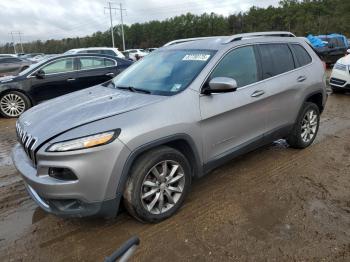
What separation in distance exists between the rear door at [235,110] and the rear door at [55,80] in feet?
19.8

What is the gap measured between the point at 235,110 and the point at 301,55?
6.49 feet

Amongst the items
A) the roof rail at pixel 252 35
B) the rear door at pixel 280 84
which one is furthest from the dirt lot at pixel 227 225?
the roof rail at pixel 252 35

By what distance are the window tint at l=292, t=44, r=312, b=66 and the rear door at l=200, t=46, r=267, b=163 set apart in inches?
43.3

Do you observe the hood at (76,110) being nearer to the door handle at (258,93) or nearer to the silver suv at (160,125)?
the silver suv at (160,125)

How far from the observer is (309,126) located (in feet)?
17.8

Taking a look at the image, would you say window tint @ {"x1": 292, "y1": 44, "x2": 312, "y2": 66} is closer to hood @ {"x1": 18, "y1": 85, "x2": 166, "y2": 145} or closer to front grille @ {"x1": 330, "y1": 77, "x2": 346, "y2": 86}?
hood @ {"x1": 18, "y1": 85, "x2": 166, "y2": 145}

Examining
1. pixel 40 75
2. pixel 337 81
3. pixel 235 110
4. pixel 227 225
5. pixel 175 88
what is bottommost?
pixel 227 225

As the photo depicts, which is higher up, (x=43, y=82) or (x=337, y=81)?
(x=43, y=82)

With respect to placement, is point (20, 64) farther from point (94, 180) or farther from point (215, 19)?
point (215, 19)

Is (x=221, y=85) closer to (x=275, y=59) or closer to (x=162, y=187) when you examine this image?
(x=162, y=187)

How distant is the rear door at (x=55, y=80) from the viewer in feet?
28.9

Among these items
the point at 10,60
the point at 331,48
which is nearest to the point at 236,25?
the point at 331,48

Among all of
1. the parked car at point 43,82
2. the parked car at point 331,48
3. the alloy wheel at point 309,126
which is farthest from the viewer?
the parked car at point 331,48

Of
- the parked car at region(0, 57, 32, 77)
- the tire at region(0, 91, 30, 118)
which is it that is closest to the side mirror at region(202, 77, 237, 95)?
the tire at region(0, 91, 30, 118)
